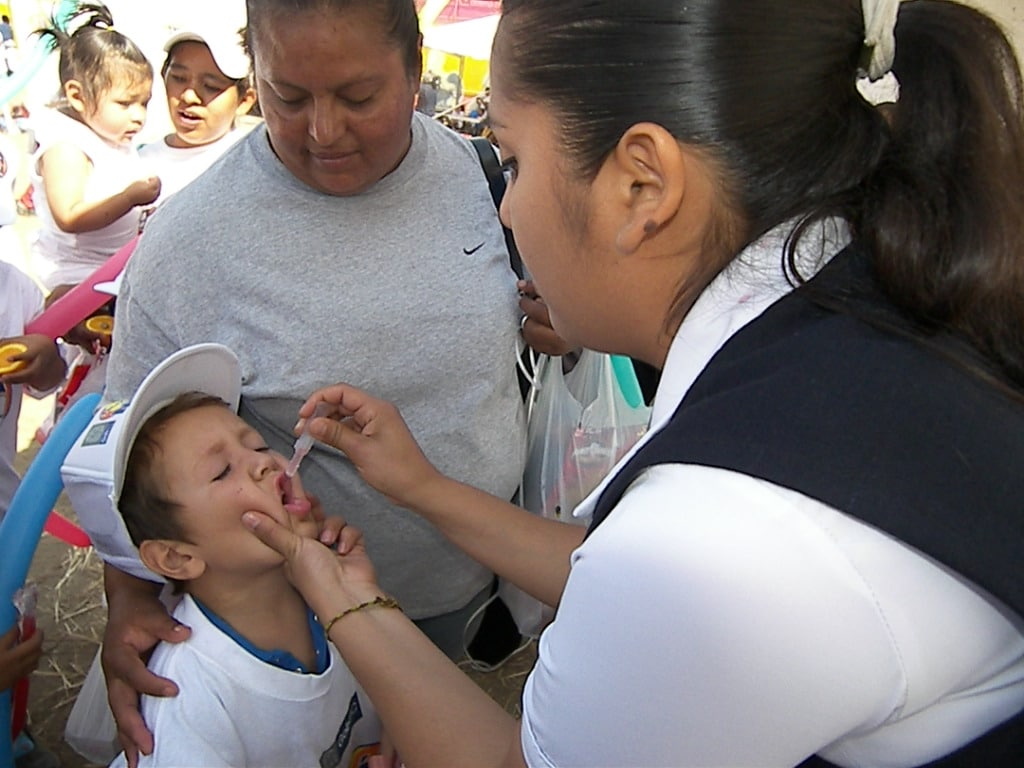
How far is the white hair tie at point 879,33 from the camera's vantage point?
2.74 ft

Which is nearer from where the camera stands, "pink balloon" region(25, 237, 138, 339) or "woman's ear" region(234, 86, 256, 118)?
"pink balloon" region(25, 237, 138, 339)

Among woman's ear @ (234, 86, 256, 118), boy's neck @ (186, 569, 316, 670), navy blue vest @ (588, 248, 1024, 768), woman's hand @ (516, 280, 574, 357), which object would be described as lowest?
boy's neck @ (186, 569, 316, 670)

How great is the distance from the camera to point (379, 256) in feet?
5.22

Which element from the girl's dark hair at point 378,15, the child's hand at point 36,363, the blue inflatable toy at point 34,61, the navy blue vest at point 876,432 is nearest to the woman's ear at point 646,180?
the navy blue vest at point 876,432

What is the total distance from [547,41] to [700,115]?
7.4 inches

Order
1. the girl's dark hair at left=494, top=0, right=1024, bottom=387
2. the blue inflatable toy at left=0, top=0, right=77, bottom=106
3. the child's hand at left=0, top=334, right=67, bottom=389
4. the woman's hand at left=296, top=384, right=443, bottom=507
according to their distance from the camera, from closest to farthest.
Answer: the girl's dark hair at left=494, top=0, right=1024, bottom=387 < the woman's hand at left=296, top=384, right=443, bottom=507 < the child's hand at left=0, top=334, right=67, bottom=389 < the blue inflatable toy at left=0, top=0, right=77, bottom=106

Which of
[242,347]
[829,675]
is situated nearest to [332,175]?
[242,347]

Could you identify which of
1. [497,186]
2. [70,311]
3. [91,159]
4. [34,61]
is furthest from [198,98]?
[497,186]

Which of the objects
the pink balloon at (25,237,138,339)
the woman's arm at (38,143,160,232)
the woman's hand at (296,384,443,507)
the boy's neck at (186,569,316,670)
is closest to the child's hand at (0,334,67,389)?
the pink balloon at (25,237,138,339)

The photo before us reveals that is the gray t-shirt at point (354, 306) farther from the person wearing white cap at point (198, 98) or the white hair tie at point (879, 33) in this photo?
the person wearing white cap at point (198, 98)

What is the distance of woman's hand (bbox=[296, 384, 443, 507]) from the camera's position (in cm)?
147

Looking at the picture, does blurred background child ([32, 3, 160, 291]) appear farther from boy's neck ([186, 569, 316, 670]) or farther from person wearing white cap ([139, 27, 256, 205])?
boy's neck ([186, 569, 316, 670])

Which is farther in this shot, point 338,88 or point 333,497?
point 333,497

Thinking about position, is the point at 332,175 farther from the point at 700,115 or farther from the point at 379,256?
the point at 700,115
